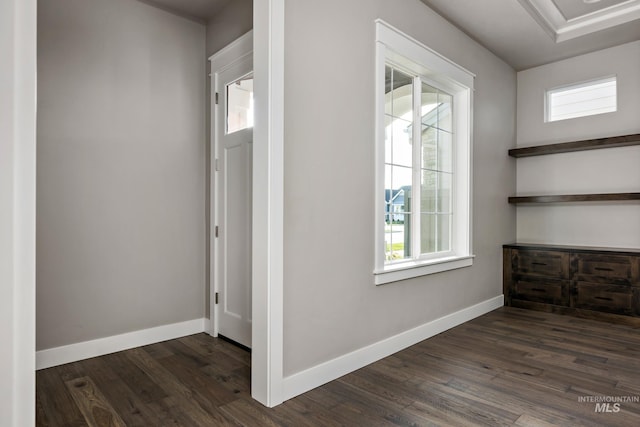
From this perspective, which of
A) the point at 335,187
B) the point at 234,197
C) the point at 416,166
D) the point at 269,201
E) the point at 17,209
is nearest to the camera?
the point at 17,209

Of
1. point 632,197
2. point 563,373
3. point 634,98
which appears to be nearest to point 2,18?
point 563,373

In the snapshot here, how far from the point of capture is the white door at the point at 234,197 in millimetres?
2928

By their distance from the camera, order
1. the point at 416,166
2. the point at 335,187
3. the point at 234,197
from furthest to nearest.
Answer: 1. the point at 416,166
2. the point at 234,197
3. the point at 335,187

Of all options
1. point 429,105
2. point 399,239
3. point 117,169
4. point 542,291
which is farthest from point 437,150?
point 117,169

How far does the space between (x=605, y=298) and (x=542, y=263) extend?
0.61 meters

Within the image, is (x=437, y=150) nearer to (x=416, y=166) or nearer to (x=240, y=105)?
(x=416, y=166)

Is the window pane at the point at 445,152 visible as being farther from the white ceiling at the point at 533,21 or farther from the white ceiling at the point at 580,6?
the white ceiling at the point at 580,6

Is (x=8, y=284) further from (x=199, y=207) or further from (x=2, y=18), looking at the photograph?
(x=199, y=207)

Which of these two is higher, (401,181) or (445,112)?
(445,112)

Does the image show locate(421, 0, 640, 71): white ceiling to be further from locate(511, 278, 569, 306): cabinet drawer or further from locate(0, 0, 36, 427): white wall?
locate(0, 0, 36, 427): white wall

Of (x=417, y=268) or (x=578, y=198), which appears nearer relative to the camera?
(x=417, y=268)

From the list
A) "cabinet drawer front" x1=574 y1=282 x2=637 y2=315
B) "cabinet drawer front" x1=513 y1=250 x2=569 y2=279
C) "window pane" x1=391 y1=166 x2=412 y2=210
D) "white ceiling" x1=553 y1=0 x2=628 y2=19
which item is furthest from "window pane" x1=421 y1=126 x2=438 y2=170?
"cabinet drawer front" x1=574 y1=282 x2=637 y2=315

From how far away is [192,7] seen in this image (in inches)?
122

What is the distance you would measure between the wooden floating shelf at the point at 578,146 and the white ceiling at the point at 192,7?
11.3 feet
